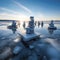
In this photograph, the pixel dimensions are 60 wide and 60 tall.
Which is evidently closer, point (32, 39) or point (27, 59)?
point (27, 59)

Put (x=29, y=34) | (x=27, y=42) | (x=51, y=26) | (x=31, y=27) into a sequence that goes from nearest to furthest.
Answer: (x=27, y=42) → (x=29, y=34) → (x=31, y=27) → (x=51, y=26)

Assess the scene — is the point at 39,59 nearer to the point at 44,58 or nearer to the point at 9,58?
the point at 44,58

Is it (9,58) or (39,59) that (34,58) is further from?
(9,58)

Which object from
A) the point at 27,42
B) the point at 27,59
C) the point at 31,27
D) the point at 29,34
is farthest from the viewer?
the point at 31,27

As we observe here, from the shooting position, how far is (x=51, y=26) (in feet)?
183

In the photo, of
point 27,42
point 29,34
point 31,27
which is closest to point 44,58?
point 27,42

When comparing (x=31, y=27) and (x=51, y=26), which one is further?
(x=51, y=26)

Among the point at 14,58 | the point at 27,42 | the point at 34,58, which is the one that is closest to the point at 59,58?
the point at 34,58

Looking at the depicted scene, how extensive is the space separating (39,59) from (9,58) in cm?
509

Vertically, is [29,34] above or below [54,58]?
above

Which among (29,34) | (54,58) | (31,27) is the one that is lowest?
(54,58)

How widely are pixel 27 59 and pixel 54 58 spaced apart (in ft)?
15.3

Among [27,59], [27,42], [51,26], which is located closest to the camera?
[27,59]

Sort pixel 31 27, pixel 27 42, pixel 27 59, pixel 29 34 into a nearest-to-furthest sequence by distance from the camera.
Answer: pixel 27 59, pixel 27 42, pixel 29 34, pixel 31 27
